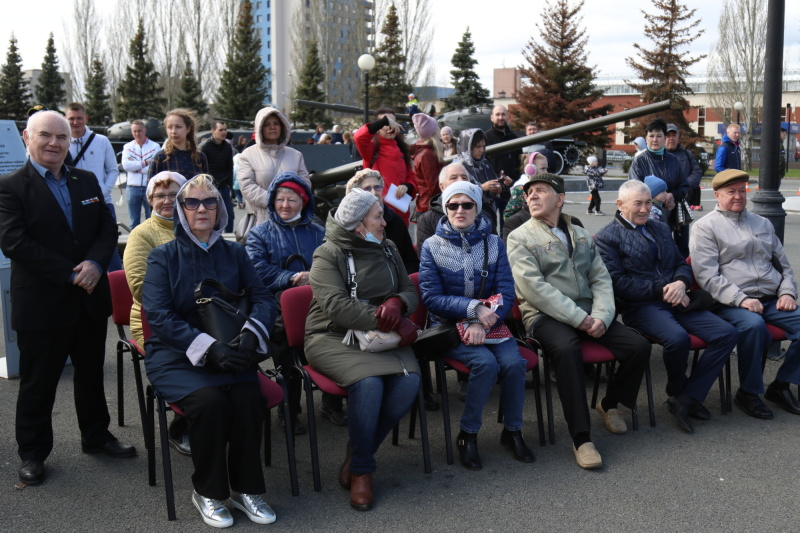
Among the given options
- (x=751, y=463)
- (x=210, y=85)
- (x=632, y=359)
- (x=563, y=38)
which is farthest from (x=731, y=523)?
(x=210, y=85)

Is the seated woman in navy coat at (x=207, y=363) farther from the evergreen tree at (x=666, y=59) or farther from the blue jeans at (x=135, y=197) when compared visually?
the evergreen tree at (x=666, y=59)

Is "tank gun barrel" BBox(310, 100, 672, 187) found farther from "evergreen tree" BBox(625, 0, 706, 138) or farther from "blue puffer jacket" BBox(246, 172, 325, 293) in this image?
"evergreen tree" BBox(625, 0, 706, 138)

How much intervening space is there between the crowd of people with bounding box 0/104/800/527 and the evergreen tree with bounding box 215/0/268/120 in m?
44.8

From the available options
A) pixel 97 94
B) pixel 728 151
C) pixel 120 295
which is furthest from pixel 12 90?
pixel 120 295

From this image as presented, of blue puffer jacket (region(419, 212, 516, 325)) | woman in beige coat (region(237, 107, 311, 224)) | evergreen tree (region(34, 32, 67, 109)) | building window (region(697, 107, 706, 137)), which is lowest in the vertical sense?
blue puffer jacket (region(419, 212, 516, 325))

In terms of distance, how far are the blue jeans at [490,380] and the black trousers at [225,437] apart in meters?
1.24

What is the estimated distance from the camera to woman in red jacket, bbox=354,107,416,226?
7.12 meters

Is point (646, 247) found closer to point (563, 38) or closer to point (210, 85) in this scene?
point (563, 38)

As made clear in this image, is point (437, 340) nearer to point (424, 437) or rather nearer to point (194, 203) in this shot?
point (424, 437)

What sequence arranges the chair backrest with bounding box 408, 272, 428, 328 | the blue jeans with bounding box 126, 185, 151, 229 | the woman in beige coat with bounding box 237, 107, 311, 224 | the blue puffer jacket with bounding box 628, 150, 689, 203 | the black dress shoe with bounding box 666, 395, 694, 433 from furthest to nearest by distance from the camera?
1. the blue jeans with bounding box 126, 185, 151, 229
2. the blue puffer jacket with bounding box 628, 150, 689, 203
3. the woman in beige coat with bounding box 237, 107, 311, 224
4. the chair backrest with bounding box 408, 272, 428, 328
5. the black dress shoe with bounding box 666, 395, 694, 433

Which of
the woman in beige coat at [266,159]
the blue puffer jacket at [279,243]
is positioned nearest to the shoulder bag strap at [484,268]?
the blue puffer jacket at [279,243]

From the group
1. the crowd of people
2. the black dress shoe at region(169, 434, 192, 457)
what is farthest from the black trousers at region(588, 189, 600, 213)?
the black dress shoe at region(169, 434, 192, 457)

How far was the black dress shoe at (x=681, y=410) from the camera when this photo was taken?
496cm

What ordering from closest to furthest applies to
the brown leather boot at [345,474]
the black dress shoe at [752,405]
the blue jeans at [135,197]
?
the brown leather boot at [345,474] < the black dress shoe at [752,405] < the blue jeans at [135,197]
